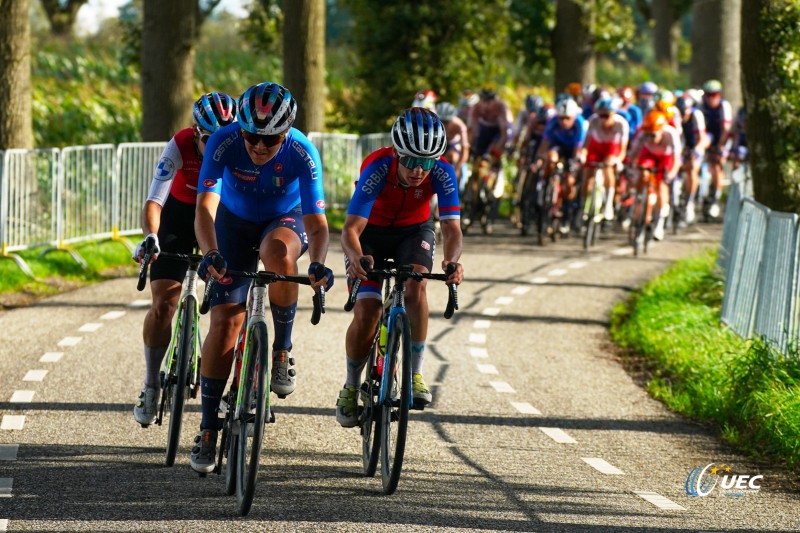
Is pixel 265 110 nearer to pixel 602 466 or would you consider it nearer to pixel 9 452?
pixel 9 452

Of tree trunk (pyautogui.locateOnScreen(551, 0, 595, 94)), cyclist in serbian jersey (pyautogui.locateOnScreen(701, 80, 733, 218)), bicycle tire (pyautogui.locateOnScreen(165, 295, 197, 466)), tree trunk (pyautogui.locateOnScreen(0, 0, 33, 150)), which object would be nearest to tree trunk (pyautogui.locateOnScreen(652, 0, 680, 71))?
tree trunk (pyautogui.locateOnScreen(551, 0, 595, 94))

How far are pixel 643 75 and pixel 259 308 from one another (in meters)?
49.8

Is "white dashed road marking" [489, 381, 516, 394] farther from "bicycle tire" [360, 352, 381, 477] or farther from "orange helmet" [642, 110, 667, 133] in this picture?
"orange helmet" [642, 110, 667, 133]

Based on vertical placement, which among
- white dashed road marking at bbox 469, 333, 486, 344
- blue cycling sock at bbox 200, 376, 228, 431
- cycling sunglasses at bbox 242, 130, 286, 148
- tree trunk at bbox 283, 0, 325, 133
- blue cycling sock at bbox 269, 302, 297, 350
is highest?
tree trunk at bbox 283, 0, 325, 133

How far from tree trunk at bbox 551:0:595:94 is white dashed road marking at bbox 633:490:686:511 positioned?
86.7ft

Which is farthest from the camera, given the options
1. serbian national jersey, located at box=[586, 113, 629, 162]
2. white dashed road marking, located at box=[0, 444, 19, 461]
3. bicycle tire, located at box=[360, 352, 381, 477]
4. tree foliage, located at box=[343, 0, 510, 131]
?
tree foliage, located at box=[343, 0, 510, 131]

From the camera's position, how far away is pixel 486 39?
113ft

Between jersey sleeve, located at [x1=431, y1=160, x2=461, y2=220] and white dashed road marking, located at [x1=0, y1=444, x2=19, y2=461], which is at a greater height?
jersey sleeve, located at [x1=431, y1=160, x2=461, y2=220]

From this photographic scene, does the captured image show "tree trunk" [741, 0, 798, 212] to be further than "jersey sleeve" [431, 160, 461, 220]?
Yes

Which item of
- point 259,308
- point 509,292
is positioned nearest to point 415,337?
point 259,308

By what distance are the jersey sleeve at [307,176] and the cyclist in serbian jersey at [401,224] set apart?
38cm

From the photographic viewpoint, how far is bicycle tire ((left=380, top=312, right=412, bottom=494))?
7.55 metres

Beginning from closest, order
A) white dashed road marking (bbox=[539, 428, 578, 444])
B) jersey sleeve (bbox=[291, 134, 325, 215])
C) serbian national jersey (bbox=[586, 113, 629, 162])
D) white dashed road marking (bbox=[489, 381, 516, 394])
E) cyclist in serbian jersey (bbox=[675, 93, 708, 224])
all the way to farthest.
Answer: jersey sleeve (bbox=[291, 134, 325, 215]), white dashed road marking (bbox=[539, 428, 578, 444]), white dashed road marking (bbox=[489, 381, 516, 394]), serbian national jersey (bbox=[586, 113, 629, 162]), cyclist in serbian jersey (bbox=[675, 93, 708, 224])

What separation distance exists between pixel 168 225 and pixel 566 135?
46.2 feet
